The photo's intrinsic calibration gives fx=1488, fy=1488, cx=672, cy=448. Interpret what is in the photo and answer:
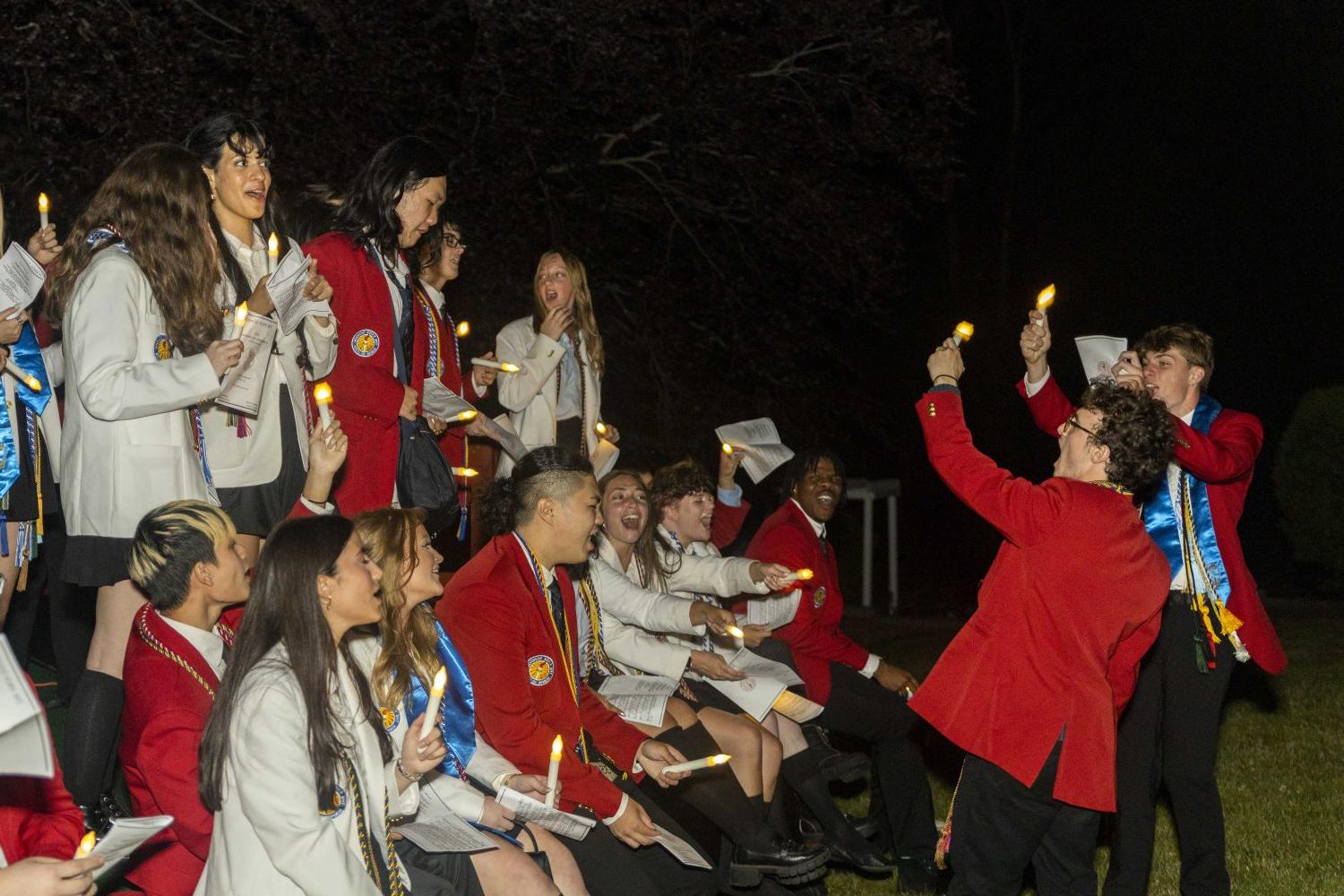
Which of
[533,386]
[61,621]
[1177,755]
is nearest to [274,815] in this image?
[61,621]

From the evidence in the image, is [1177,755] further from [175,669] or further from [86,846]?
[86,846]

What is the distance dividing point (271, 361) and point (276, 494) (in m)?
0.40

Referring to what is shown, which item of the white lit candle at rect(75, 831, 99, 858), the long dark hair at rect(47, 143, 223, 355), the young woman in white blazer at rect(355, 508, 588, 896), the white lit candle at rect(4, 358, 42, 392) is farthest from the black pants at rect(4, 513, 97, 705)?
the white lit candle at rect(75, 831, 99, 858)

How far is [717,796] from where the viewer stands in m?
5.49

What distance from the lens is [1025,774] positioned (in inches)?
158

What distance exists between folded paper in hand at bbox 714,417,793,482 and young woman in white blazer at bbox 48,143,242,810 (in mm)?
3044

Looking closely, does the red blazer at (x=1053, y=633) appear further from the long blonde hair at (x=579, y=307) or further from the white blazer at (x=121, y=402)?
the long blonde hair at (x=579, y=307)

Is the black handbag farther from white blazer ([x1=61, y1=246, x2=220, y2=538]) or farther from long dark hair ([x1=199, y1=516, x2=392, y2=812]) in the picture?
long dark hair ([x1=199, y1=516, x2=392, y2=812])

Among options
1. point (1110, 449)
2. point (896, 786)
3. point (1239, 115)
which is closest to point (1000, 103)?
point (1239, 115)

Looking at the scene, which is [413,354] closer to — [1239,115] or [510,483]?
[510,483]

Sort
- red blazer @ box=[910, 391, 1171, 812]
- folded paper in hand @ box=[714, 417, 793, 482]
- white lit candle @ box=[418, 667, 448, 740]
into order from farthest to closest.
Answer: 1. folded paper in hand @ box=[714, 417, 793, 482]
2. red blazer @ box=[910, 391, 1171, 812]
3. white lit candle @ box=[418, 667, 448, 740]

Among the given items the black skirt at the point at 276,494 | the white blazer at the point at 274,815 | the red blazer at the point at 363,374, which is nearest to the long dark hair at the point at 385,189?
the red blazer at the point at 363,374

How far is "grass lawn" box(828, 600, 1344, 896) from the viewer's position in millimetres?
5918

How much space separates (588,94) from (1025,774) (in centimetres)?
768
